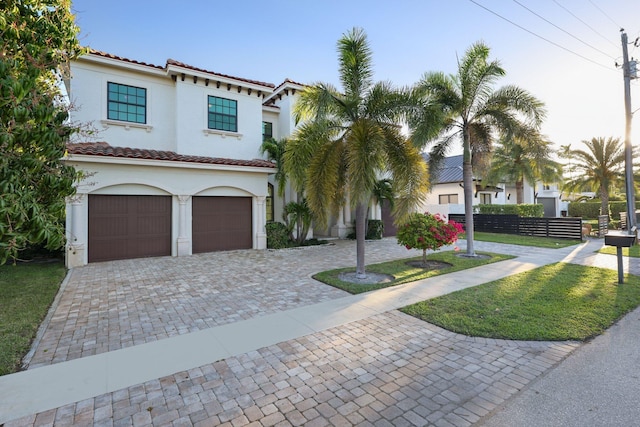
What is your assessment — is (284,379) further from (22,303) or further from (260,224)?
(260,224)

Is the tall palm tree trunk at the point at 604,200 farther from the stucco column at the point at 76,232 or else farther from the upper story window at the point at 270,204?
the stucco column at the point at 76,232

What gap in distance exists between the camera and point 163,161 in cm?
1172

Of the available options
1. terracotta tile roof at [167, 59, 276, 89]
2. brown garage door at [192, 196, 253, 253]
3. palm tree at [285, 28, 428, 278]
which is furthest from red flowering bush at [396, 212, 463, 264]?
terracotta tile roof at [167, 59, 276, 89]

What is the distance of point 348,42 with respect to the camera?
27.4 ft

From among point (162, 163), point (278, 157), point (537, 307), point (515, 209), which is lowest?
point (537, 307)

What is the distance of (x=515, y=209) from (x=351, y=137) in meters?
20.7

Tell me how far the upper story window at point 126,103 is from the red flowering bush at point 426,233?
1182 cm

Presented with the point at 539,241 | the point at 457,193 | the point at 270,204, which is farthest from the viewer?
the point at 457,193

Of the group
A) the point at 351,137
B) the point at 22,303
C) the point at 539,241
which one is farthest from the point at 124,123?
the point at 539,241

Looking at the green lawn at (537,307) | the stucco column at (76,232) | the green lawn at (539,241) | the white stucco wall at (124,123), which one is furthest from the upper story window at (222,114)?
the green lawn at (539,241)

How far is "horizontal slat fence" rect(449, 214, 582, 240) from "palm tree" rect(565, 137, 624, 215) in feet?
30.8

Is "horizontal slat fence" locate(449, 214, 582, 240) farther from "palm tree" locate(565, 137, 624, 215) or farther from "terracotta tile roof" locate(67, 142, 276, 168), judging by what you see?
"terracotta tile roof" locate(67, 142, 276, 168)

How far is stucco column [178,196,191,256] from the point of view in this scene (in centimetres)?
1229

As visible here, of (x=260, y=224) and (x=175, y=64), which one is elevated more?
(x=175, y=64)
